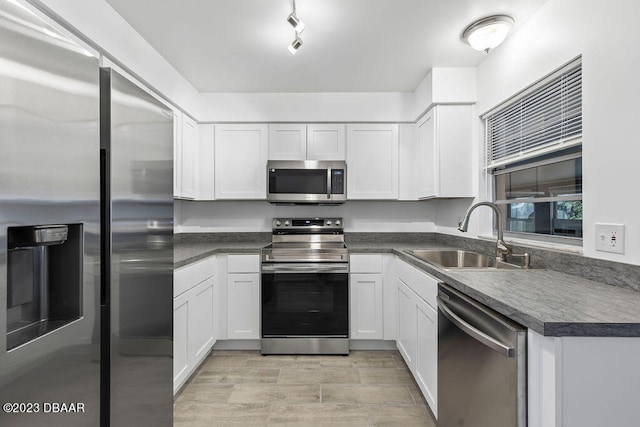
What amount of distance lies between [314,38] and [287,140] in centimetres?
111

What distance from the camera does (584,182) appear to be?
1.46 metres

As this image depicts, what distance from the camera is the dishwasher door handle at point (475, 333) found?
996 mm

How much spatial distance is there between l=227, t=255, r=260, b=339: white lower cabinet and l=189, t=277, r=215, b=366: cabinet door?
17 centimetres

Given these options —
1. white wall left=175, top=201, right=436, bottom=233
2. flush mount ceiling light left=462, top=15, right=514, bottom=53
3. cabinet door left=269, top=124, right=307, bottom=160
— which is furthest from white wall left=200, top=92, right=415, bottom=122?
flush mount ceiling light left=462, top=15, right=514, bottom=53

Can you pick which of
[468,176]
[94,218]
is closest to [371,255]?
[468,176]

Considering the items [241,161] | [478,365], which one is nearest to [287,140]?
[241,161]

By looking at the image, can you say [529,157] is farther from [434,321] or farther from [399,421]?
[399,421]

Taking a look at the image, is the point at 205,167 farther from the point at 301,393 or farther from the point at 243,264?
the point at 301,393

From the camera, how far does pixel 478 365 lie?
120 centimetres

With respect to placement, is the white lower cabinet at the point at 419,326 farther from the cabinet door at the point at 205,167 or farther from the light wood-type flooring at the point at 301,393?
the cabinet door at the point at 205,167

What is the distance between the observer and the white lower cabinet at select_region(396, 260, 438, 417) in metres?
1.77

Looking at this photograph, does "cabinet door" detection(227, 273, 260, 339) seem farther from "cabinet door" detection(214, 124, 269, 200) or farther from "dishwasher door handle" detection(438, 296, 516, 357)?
"dishwasher door handle" detection(438, 296, 516, 357)

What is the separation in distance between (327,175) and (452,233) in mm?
1242

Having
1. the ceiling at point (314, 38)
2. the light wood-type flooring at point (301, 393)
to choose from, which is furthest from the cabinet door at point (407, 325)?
the ceiling at point (314, 38)
